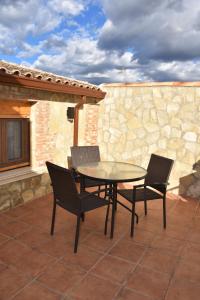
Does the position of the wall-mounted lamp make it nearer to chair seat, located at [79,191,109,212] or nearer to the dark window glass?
the dark window glass

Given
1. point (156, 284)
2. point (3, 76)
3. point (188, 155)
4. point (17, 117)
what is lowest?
point (156, 284)

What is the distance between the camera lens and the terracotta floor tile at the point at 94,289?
225 centimetres

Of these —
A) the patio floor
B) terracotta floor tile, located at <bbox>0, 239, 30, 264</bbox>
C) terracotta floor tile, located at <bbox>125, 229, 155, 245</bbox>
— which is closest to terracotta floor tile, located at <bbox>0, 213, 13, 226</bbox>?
the patio floor

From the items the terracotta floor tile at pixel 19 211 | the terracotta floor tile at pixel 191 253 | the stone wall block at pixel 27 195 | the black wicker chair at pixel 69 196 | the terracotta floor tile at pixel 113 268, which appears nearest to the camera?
the terracotta floor tile at pixel 113 268

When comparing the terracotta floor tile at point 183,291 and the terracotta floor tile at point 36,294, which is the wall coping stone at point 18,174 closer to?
the terracotta floor tile at point 36,294

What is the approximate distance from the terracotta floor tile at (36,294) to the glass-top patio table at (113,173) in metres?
1.33

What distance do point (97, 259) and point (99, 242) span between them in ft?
1.38

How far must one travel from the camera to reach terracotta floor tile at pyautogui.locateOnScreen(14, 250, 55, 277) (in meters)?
2.57

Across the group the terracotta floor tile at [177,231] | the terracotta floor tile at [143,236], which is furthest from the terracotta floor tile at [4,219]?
the terracotta floor tile at [177,231]

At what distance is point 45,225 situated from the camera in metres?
3.68

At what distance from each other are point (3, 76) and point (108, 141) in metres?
3.49

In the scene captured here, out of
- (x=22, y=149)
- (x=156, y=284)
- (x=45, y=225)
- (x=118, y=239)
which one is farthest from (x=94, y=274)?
(x=22, y=149)

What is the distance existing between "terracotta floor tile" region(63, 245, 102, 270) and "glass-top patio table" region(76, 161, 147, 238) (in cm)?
49

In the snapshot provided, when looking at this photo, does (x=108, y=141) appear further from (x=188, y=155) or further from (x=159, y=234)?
(x=159, y=234)
